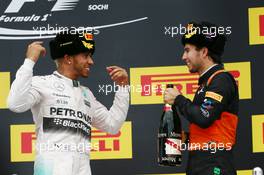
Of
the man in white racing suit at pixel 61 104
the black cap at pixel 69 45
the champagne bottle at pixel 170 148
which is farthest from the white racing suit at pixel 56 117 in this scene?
the champagne bottle at pixel 170 148

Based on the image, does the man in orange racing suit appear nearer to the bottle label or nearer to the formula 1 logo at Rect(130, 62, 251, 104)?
the bottle label

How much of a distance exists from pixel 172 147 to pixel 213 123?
0.24 meters

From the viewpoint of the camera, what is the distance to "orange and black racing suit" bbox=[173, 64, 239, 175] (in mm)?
3031

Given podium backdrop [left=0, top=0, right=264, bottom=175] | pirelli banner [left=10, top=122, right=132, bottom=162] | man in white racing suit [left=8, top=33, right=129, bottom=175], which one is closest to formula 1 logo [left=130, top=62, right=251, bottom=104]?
podium backdrop [left=0, top=0, right=264, bottom=175]

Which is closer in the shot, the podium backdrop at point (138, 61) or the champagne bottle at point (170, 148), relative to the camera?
the champagne bottle at point (170, 148)

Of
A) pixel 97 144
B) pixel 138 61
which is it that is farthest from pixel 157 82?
pixel 97 144

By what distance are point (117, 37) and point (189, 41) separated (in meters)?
0.95

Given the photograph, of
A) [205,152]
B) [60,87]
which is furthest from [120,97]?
[205,152]

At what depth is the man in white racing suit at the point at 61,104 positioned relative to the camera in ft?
9.92

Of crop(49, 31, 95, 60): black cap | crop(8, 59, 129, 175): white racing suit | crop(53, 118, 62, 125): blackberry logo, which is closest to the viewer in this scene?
crop(8, 59, 129, 175): white racing suit

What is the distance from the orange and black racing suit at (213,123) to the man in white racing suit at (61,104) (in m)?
A: 0.48

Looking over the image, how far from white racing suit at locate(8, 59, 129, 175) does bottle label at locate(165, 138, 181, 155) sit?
0.39m

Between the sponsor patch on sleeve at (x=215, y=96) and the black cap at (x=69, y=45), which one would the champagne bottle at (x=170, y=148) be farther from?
the black cap at (x=69, y=45)

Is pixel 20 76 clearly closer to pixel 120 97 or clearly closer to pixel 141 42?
pixel 120 97
